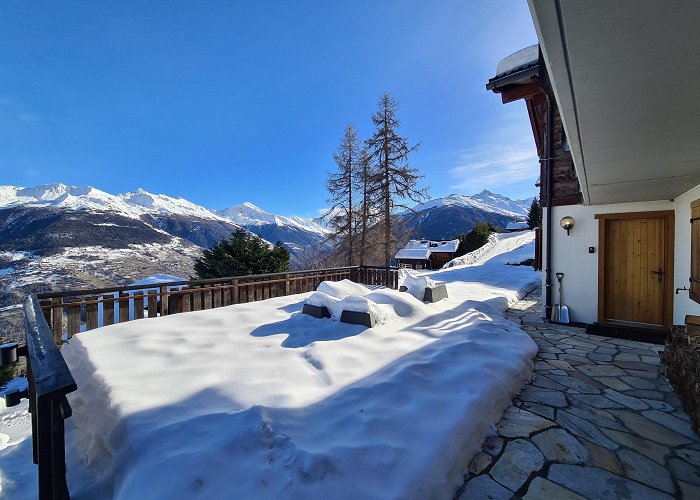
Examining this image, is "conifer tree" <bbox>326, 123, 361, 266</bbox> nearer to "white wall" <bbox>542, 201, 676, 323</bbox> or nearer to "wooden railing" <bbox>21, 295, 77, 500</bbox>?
"white wall" <bbox>542, 201, 676, 323</bbox>

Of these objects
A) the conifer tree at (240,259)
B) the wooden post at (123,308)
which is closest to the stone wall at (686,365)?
the wooden post at (123,308)

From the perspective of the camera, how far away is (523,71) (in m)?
5.67

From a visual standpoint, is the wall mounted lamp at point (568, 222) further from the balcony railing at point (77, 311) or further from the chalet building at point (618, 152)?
the balcony railing at point (77, 311)

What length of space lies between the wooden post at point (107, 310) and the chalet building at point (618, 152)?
5.88 meters

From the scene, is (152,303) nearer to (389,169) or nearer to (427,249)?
(389,169)

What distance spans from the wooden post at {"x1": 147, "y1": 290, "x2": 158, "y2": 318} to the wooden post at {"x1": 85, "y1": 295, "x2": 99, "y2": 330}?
2.27 ft

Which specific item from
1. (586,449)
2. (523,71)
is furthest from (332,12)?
(586,449)

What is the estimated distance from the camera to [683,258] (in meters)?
4.37

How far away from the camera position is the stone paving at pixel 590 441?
1776mm

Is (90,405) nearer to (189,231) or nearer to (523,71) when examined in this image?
(523,71)

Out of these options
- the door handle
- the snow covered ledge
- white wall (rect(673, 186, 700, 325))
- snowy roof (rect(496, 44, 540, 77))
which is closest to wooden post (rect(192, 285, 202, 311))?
the snow covered ledge

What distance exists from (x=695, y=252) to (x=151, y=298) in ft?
26.2

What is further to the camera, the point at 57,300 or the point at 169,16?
the point at 169,16

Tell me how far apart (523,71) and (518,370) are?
5.63 meters
